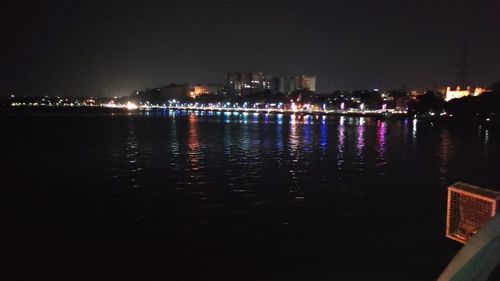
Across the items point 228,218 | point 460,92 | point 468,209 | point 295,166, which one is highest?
point 460,92

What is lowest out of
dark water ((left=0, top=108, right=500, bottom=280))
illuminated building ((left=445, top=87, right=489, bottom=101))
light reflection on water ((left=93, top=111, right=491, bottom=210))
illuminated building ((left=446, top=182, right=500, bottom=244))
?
light reflection on water ((left=93, top=111, right=491, bottom=210))

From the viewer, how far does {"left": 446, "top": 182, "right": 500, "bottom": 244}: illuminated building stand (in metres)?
5.36

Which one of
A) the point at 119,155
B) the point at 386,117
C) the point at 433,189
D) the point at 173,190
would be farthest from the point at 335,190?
the point at 386,117

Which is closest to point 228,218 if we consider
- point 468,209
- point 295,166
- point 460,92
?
point 468,209

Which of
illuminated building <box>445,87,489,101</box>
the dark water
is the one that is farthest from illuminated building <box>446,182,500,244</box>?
illuminated building <box>445,87,489,101</box>

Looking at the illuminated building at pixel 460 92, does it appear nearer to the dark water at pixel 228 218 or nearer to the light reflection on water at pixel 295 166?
the light reflection on water at pixel 295 166

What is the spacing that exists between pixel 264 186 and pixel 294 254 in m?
8.75

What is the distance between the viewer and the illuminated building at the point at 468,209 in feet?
17.6

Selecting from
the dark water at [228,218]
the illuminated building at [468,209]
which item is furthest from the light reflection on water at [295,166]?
the illuminated building at [468,209]

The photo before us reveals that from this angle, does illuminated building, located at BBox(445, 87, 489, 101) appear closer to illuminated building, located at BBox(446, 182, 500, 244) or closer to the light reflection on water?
the light reflection on water

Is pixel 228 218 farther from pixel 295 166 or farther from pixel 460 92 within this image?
pixel 460 92

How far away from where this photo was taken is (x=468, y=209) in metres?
5.86

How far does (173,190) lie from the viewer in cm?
1836

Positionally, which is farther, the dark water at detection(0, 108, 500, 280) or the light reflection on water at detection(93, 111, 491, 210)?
the light reflection on water at detection(93, 111, 491, 210)
